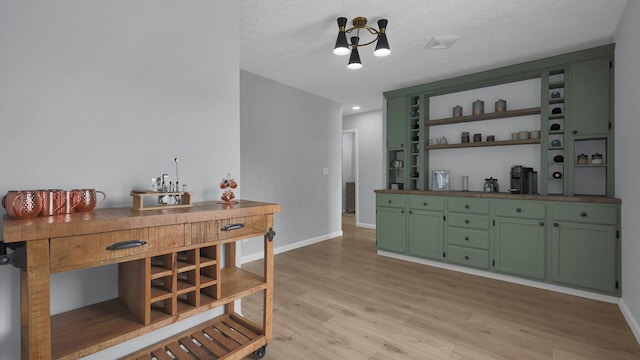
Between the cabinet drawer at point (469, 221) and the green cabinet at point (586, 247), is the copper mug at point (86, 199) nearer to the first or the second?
the cabinet drawer at point (469, 221)

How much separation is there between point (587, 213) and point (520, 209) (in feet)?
1.69

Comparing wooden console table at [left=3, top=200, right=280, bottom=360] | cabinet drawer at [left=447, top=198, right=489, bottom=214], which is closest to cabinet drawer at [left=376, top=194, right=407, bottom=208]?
cabinet drawer at [left=447, top=198, right=489, bottom=214]

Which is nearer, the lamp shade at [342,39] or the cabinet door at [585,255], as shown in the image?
the lamp shade at [342,39]

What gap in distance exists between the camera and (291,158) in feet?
14.2

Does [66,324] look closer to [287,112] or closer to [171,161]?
[171,161]

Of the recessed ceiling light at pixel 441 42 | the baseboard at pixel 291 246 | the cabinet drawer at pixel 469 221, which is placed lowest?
the baseboard at pixel 291 246

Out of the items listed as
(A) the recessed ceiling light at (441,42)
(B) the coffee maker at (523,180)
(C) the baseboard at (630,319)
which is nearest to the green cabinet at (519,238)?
(B) the coffee maker at (523,180)

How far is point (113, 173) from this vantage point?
1462mm

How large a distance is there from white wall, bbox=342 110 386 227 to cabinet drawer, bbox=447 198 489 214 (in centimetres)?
248

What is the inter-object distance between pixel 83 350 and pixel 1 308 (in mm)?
420

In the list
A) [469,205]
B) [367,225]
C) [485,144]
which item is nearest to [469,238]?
[469,205]

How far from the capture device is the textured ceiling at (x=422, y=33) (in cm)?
218

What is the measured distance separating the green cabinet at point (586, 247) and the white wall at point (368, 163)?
10.9 ft

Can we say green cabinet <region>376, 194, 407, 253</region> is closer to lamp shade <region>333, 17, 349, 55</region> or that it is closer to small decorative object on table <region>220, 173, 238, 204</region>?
lamp shade <region>333, 17, 349, 55</region>
